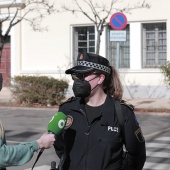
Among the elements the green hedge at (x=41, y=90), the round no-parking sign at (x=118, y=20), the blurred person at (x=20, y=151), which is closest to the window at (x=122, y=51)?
the green hedge at (x=41, y=90)

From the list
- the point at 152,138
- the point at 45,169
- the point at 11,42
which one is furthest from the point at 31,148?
Answer: the point at 11,42

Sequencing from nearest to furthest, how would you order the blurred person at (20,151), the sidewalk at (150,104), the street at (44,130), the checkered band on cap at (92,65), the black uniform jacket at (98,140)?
the blurred person at (20,151) → the black uniform jacket at (98,140) → the checkered band on cap at (92,65) → the street at (44,130) → the sidewalk at (150,104)

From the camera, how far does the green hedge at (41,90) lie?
20359mm

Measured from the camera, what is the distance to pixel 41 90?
66.8ft

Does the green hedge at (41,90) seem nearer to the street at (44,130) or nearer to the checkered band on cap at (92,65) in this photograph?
the street at (44,130)

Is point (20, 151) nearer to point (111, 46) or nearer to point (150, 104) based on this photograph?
point (150, 104)

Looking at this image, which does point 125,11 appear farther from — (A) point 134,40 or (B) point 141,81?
(B) point 141,81

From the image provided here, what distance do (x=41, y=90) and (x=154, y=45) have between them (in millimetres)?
6053

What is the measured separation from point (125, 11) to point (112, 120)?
1990 cm

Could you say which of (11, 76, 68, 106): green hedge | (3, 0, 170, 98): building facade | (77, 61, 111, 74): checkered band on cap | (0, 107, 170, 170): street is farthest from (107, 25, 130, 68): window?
(77, 61, 111, 74): checkered band on cap

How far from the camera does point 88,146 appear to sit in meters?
3.83

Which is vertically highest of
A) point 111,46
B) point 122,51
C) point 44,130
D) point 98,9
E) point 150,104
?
point 98,9

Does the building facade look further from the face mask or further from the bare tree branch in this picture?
the face mask

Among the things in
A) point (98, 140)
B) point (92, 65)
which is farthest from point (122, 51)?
point (98, 140)
